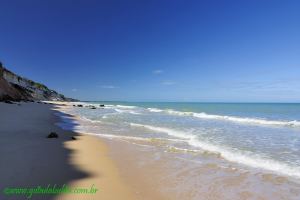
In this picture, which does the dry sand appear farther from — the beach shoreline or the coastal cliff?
the coastal cliff

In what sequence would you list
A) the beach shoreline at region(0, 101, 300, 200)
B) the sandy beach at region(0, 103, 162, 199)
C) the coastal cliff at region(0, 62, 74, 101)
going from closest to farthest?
1. the sandy beach at region(0, 103, 162, 199)
2. the beach shoreline at region(0, 101, 300, 200)
3. the coastal cliff at region(0, 62, 74, 101)

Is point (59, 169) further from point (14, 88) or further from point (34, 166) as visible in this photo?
point (14, 88)

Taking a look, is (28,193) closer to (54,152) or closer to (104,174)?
(104,174)

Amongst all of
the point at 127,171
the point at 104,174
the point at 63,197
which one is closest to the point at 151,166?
the point at 127,171

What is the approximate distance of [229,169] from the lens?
608cm

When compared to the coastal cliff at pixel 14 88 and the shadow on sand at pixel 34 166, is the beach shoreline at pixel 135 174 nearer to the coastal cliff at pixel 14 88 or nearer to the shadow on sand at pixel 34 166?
the shadow on sand at pixel 34 166

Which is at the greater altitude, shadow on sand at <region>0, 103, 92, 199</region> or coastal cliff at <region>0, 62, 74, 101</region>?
coastal cliff at <region>0, 62, 74, 101</region>

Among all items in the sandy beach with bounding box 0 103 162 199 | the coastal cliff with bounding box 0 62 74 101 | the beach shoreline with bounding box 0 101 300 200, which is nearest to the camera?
the sandy beach with bounding box 0 103 162 199

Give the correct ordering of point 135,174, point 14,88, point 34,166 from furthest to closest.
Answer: point 14,88 → point 135,174 → point 34,166

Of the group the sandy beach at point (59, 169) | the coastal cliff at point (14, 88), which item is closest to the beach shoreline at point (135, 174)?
the sandy beach at point (59, 169)

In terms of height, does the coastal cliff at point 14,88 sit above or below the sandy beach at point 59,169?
above

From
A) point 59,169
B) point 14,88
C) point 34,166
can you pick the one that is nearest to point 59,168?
point 59,169

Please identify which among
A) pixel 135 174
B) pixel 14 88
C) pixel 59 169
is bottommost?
pixel 135 174

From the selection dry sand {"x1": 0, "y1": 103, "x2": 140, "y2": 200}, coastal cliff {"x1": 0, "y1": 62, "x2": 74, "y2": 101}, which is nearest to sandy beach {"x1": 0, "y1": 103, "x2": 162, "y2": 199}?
dry sand {"x1": 0, "y1": 103, "x2": 140, "y2": 200}
